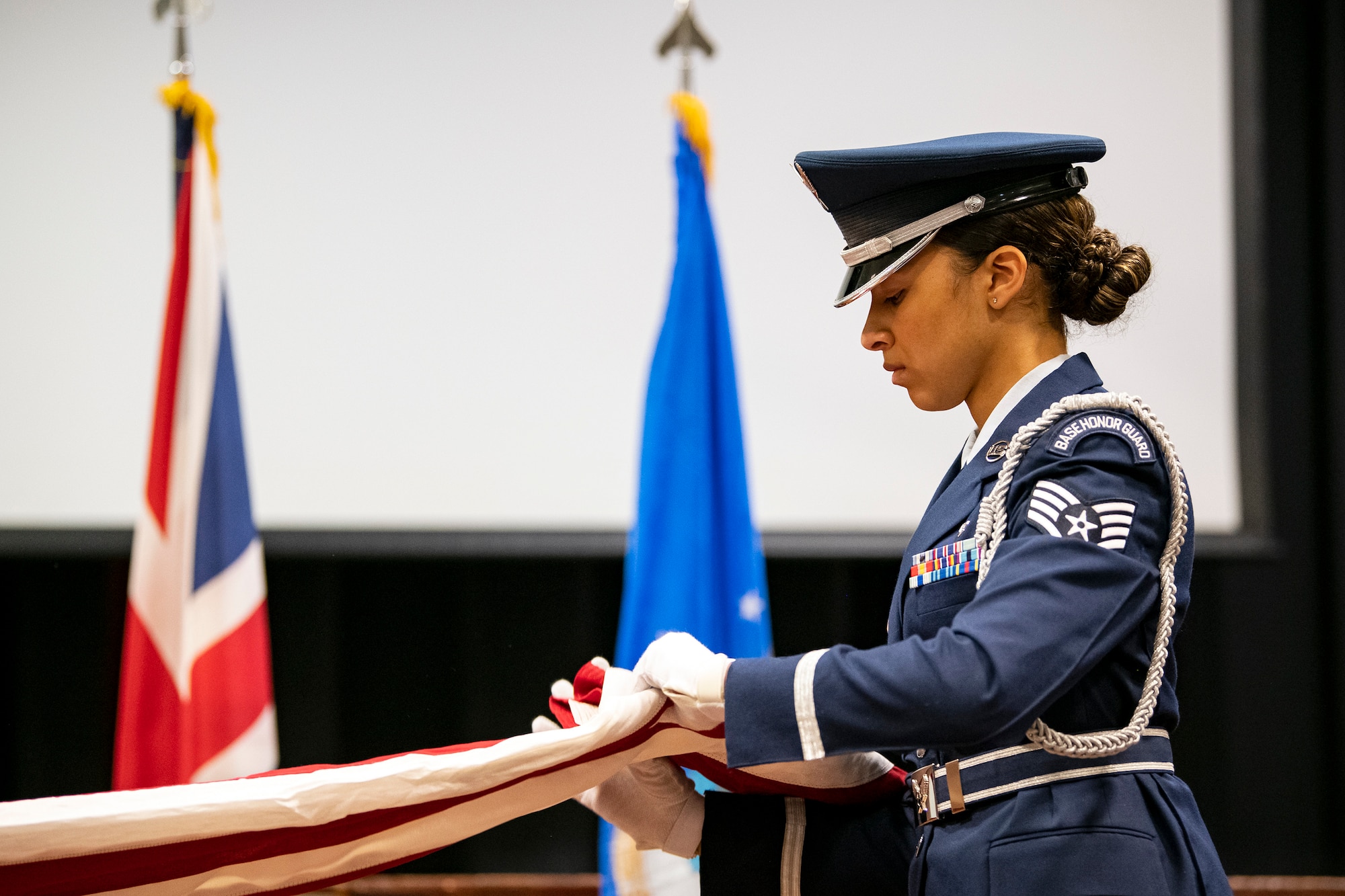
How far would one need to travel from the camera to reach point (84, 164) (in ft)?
8.48

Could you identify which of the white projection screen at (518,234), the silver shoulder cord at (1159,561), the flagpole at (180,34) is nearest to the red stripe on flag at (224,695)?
the white projection screen at (518,234)

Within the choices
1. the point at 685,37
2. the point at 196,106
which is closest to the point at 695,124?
the point at 685,37

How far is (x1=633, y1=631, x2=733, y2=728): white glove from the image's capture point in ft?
3.09

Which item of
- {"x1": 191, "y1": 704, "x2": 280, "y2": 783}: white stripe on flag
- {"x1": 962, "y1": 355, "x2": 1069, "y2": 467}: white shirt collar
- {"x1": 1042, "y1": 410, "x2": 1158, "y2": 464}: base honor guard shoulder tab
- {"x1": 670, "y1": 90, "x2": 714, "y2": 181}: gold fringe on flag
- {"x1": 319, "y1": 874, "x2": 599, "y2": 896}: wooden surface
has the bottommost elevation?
{"x1": 319, "y1": 874, "x2": 599, "y2": 896}: wooden surface

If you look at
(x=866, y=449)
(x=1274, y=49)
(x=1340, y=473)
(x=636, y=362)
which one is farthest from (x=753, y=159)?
(x=1340, y=473)

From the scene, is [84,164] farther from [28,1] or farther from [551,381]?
[551,381]

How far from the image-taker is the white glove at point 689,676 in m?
0.94

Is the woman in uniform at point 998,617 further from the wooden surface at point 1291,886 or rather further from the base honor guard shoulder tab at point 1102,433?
the wooden surface at point 1291,886

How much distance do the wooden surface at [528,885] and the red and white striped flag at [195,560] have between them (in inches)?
18.4

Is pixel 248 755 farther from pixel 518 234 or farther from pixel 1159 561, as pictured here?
pixel 1159 561

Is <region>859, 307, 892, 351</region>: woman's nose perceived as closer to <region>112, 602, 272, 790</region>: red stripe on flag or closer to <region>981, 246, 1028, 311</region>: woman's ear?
<region>981, 246, 1028, 311</region>: woman's ear

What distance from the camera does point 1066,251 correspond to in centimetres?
109

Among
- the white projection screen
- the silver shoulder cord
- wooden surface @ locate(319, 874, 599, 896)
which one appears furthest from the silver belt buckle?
wooden surface @ locate(319, 874, 599, 896)

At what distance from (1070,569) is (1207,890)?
12.7 inches
